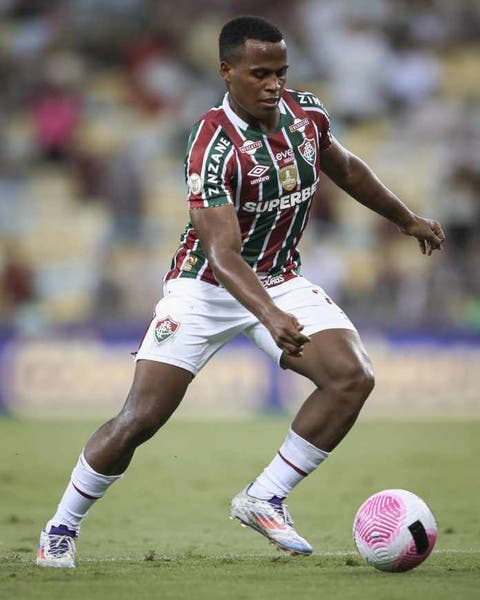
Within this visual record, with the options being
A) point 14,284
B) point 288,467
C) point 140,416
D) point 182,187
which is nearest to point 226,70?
point 140,416

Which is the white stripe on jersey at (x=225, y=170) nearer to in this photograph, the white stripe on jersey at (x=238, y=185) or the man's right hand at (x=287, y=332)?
the white stripe on jersey at (x=238, y=185)

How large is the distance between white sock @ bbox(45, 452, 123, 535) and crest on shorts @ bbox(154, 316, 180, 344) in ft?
2.35

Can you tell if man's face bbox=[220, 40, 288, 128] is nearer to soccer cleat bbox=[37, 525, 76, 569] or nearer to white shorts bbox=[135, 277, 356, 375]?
white shorts bbox=[135, 277, 356, 375]

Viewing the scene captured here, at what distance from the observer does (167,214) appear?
17.8 meters

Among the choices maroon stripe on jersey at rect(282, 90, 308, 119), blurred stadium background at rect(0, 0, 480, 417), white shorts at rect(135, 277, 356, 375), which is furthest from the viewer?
blurred stadium background at rect(0, 0, 480, 417)

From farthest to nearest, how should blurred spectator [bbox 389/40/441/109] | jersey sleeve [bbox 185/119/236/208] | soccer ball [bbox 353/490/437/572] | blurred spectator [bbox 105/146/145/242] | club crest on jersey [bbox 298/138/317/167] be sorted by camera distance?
blurred spectator [bbox 389/40/441/109], blurred spectator [bbox 105/146/145/242], club crest on jersey [bbox 298/138/317/167], jersey sleeve [bbox 185/119/236/208], soccer ball [bbox 353/490/437/572]

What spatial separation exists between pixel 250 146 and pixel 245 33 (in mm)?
558

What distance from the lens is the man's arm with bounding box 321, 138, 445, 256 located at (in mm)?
7020

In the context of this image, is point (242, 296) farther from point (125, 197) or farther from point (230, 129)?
point (125, 197)

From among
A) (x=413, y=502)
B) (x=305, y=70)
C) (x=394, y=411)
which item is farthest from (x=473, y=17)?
(x=413, y=502)

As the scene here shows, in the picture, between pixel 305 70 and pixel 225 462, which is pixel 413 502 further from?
pixel 305 70

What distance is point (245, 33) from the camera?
6277mm

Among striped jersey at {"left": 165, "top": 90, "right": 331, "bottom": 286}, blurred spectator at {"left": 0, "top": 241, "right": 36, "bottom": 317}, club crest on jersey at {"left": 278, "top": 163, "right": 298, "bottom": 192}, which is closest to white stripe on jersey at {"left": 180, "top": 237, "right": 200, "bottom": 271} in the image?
striped jersey at {"left": 165, "top": 90, "right": 331, "bottom": 286}

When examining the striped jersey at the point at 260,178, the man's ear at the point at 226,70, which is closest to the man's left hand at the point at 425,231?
the striped jersey at the point at 260,178
